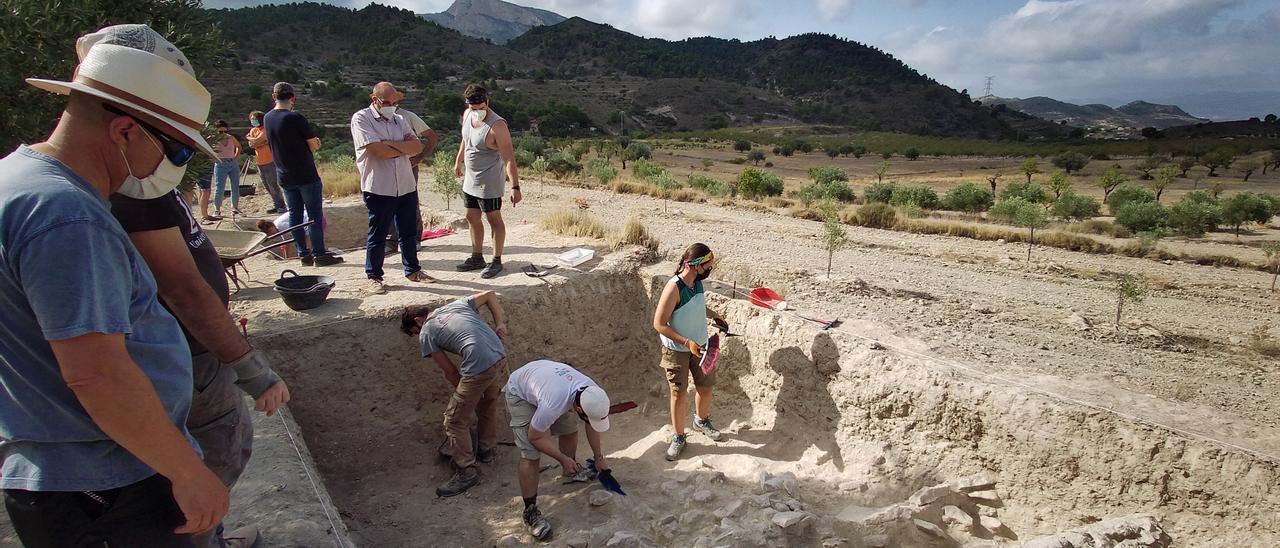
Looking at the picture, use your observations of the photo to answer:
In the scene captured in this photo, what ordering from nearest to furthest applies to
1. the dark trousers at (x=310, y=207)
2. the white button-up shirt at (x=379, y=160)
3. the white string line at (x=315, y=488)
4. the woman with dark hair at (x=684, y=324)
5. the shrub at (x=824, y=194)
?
the white string line at (x=315, y=488)
the woman with dark hair at (x=684, y=324)
the white button-up shirt at (x=379, y=160)
the dark trousers at (x=310, y=207)
the shrub at (x=824, y=194)

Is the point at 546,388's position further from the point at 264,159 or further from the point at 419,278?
the point at 264,159

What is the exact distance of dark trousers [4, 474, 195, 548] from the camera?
66.5 inches

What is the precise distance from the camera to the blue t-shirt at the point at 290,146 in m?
6.28

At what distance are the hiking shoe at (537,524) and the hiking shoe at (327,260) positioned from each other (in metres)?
4.15

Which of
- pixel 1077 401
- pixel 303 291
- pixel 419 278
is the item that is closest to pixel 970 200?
pixel 1077 401

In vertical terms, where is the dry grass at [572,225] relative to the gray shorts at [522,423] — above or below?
above

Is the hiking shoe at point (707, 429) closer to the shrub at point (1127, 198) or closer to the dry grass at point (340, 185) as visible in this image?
the dry grass at point (340, 185)

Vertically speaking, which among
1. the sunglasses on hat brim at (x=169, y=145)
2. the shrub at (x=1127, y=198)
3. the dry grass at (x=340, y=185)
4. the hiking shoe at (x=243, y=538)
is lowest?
the hiking shoe at (x=243, y=538)

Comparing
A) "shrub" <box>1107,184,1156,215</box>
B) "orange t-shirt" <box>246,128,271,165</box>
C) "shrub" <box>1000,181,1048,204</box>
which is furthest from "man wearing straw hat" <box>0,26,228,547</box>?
"shrub" <box>1000,181,1048,204</box>

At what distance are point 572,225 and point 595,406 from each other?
460 cm

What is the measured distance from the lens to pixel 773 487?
4.94m

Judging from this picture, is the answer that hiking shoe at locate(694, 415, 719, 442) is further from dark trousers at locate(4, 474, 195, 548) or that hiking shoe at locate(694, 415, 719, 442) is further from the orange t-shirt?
the orange t-shirt

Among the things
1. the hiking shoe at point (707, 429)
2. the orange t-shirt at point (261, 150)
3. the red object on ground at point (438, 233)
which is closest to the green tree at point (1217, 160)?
the hiking shoe at point (707, 429)

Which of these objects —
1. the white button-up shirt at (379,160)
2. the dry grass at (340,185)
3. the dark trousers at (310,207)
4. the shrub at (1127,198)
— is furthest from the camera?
the shrub at (1127,198)
